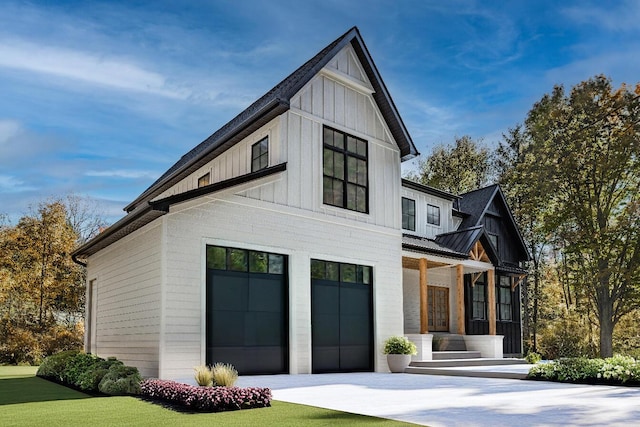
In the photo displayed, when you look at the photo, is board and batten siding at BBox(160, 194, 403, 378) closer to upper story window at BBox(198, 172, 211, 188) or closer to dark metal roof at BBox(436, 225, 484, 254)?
upper story window at BBox(198, 172, 211, 188)

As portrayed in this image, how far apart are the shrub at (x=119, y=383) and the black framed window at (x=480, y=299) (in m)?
16.9

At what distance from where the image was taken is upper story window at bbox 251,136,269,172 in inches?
655

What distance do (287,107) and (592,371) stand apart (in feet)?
31.0

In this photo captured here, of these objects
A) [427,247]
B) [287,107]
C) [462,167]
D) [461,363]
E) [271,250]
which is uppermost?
[462,167]

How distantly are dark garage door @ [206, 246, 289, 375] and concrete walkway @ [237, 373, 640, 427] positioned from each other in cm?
77

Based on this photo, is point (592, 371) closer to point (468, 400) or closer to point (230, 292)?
point (468, 400)

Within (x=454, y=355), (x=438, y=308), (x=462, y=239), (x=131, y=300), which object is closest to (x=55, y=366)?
(x=131, y=300)

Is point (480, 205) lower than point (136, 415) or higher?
higher

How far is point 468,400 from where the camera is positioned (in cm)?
1010

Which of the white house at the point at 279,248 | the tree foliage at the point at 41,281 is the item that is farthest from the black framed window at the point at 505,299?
the tree foliage at the point at 41,281

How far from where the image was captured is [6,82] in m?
17.1

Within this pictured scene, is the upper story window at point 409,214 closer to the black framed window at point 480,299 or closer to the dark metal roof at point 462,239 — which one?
the dark metal roof at point 462,239

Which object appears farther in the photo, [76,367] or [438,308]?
[438,308]

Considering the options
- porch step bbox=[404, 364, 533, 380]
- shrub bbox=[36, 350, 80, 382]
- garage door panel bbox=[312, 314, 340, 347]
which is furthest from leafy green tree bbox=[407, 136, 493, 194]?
shrub bbox=[36, 350, 80, 382]
